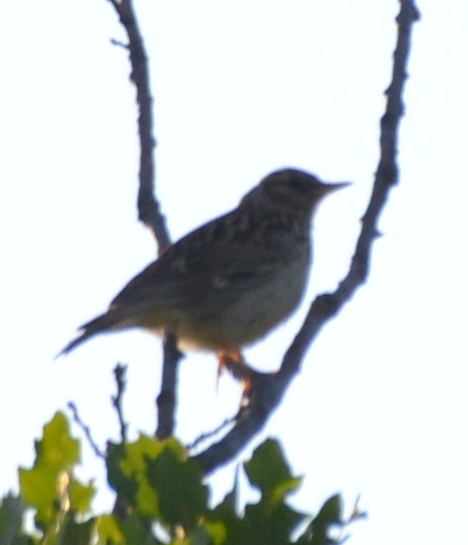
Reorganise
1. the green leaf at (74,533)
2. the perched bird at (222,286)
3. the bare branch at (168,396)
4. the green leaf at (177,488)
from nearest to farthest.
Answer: the green leaf at (74,533) < the green leaf at (177,488) < the bare branch at (168,396) < the perched bird at (222,286)

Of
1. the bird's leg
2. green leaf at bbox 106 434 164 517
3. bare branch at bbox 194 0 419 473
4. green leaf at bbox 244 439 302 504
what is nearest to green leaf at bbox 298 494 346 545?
green leaf at bbox 244 439 302 504

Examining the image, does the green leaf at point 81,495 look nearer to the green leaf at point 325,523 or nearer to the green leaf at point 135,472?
the green leaf at point 135,472

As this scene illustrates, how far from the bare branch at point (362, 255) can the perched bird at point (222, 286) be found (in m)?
3.20

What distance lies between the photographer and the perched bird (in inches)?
379

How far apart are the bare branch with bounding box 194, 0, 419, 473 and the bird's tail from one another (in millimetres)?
3017

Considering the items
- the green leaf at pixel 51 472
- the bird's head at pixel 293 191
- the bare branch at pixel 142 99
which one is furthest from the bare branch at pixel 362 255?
the bird's head at pixel 293 191

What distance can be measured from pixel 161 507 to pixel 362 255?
2376 mm

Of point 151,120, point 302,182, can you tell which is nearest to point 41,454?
point 151,120

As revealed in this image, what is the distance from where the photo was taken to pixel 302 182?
11953mm

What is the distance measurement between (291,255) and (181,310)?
1.21 m

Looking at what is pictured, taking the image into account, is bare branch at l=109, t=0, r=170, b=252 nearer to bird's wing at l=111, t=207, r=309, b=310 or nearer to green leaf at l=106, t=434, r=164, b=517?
bird's wing at l=111, t=207, r=309, b=310

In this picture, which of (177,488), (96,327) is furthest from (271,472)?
(96,327)

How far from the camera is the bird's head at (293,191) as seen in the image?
11.8m

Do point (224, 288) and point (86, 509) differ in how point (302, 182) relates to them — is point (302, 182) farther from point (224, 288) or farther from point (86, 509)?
point (86, 509)
